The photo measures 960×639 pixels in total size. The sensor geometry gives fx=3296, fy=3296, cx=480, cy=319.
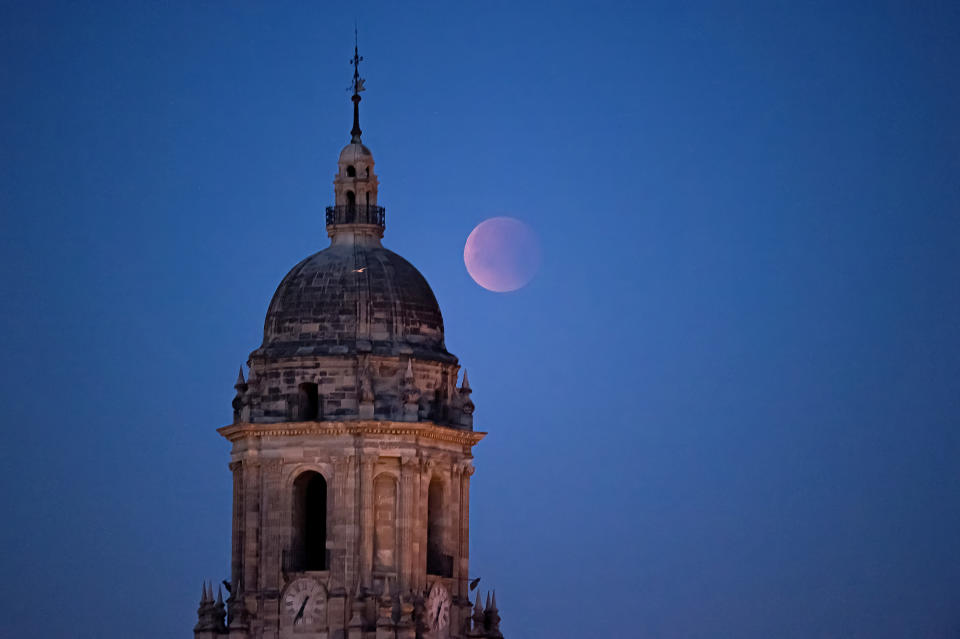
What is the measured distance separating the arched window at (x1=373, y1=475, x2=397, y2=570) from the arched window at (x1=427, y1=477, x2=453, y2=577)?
94.4 inches

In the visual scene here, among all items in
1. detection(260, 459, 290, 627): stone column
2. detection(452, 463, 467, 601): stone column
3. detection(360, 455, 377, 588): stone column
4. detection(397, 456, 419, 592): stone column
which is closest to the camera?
detection(360, 455, 377, 588): stone column

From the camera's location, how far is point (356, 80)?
5443 inches

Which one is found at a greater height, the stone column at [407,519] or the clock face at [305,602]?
the stone column at [407,519]

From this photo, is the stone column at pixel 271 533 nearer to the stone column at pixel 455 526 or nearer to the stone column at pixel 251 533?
the stone column at pixel 251 533

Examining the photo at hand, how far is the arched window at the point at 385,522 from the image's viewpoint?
130500mm

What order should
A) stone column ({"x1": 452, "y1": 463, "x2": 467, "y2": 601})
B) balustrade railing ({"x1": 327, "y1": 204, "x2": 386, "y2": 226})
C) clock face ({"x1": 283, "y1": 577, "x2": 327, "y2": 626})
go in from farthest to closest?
balustrade railing ({"x1": 327, "y1": 204, "x2": 386, "y2": 226}) → stone column ({"x1": 452, "y1": 463, "x2": 467, "y2": 601}) → clock face ({"x1": 283, "y1": 577, "x2": 327, "y2": 626})

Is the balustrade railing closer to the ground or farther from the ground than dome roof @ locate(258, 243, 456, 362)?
farther from the ground

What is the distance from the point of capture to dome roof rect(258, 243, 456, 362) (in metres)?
132

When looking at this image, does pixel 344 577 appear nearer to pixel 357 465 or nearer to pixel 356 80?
pixel 357 465

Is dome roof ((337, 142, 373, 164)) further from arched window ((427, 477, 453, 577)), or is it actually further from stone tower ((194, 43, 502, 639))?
arched window ((427, 477, 453, 577))

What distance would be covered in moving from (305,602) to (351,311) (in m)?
11.9

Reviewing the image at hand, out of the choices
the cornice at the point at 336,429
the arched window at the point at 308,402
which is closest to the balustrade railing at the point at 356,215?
the arched window at the point at 308,402

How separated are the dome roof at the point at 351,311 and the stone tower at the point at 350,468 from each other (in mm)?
57

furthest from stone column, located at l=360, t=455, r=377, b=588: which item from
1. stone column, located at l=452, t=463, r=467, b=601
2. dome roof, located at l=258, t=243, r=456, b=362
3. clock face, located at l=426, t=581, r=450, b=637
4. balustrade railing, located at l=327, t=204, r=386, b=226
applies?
balustrade railing, located at l=327, t=204, r=386, b=226
